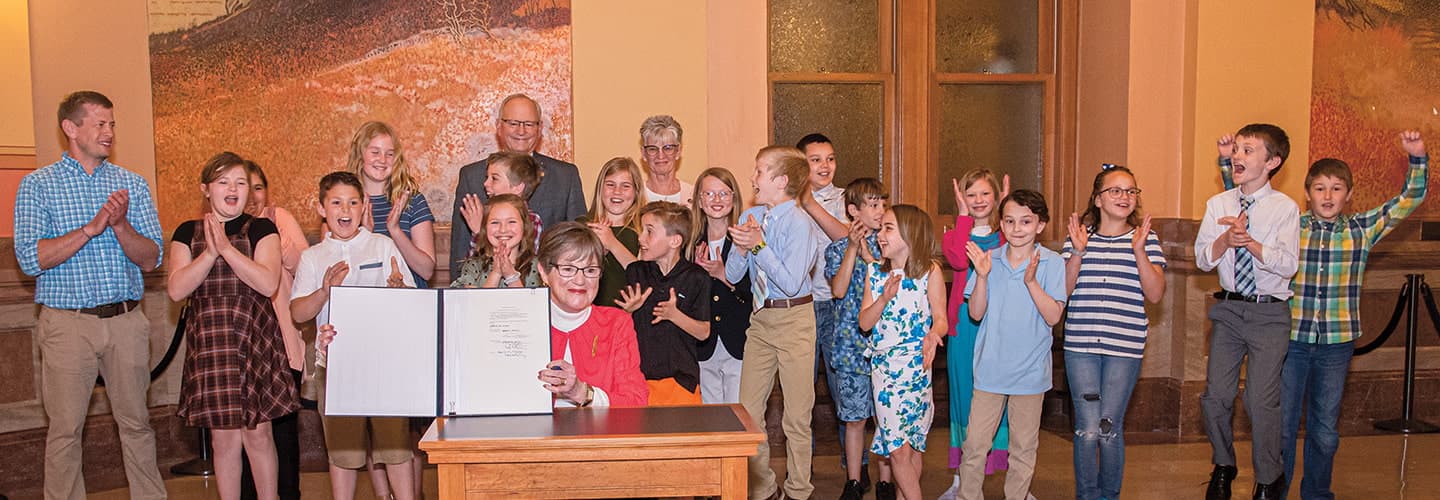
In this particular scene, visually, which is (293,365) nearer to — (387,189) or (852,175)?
(387,189)

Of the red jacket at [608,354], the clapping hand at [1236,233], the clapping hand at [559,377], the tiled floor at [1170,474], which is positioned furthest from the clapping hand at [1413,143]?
the clapping hand at [559,377]

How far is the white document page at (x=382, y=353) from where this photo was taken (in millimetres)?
3219

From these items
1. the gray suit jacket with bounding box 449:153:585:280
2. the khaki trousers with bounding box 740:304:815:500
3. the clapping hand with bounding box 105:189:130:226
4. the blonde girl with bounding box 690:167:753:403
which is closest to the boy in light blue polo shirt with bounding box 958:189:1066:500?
the khaki trousers with bounding box 740:304:815:500

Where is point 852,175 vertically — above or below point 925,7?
below

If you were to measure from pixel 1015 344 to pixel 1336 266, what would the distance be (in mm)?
1714

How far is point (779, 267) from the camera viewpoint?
→ 4938mm

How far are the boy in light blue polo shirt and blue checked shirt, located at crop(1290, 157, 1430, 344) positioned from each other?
4.27ft

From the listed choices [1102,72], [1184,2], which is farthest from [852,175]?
[1184,2]

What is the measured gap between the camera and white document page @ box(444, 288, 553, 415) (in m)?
3.24

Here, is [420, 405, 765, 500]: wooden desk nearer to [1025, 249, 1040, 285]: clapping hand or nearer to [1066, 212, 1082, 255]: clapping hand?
[1025, 249, 1040, 285]: clapping hand

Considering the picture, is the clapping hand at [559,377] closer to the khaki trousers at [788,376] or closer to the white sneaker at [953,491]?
the khaki trousers at [788,376]

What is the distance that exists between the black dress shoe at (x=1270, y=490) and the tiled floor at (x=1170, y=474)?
33 centimetres

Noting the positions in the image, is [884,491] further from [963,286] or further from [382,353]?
[382,353]

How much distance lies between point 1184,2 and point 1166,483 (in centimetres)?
298
